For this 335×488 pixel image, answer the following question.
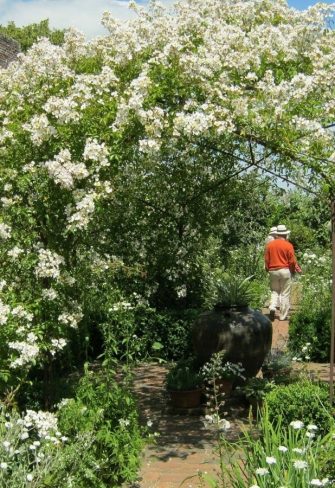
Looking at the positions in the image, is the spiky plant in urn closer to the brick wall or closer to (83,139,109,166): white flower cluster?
(83,139,109,166): white flower cluster

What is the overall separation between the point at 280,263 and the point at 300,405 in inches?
265

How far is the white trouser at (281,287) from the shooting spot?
11.9m

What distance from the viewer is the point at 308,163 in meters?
5.38

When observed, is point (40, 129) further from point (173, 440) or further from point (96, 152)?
point (173, 440)

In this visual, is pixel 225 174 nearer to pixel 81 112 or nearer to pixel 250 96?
pixel 250 96

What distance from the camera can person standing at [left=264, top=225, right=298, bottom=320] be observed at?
468 inches

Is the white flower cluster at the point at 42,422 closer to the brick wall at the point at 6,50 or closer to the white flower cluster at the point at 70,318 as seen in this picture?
the white flower cluster at the point at 70,318

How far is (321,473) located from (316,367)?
214 inches

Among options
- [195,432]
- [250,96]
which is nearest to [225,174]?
[250,96]

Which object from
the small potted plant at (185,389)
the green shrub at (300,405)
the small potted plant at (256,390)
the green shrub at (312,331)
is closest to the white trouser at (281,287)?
the green shrub at (312,331)

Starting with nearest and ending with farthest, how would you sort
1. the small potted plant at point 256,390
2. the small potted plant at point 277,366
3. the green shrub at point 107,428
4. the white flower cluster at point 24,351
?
1. the green shrub at point 107,428
2. the white flower cluster at point 24,351
3. the small potted plant at point 256,390
4. the small potted plant at point 277,366

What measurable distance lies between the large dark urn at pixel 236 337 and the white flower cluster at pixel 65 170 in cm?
277

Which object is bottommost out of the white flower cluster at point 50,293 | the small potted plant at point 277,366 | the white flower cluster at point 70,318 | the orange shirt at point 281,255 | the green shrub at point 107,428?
the green shrub at point 107,428

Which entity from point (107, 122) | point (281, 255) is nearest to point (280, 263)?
point (281, 255)
